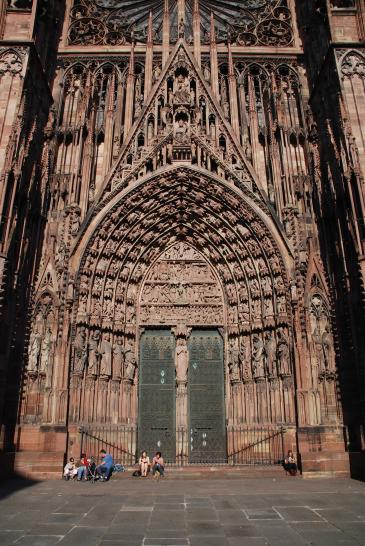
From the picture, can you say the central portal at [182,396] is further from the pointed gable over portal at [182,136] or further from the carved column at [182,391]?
the pointed gable over portal at [182,136]

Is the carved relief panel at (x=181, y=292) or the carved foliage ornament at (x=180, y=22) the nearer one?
the carved relief panel at (x=181, y=292)

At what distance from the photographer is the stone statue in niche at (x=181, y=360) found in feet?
49.2

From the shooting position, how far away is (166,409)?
14.8 metres

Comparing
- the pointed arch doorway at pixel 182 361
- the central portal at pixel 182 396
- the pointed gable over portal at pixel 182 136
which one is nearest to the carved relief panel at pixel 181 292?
the pointed arch doorway at pixel 182 361

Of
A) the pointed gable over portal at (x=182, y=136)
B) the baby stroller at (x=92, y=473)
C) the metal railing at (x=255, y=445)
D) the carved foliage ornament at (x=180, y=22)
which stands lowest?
the baby stroller at (x=92, y=473)

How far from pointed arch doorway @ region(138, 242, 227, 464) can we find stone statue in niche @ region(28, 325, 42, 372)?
12.0ft

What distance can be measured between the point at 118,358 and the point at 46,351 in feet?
8.11

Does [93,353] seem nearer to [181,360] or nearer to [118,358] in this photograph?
[118,358]

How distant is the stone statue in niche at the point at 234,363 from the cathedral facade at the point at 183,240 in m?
0.05

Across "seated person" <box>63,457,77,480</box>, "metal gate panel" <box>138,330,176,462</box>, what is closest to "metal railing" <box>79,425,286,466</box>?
"metal gate panel" <box>138,330,176,462</box>

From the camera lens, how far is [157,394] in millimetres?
14992

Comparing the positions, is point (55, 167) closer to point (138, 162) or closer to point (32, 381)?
point (138, 162)

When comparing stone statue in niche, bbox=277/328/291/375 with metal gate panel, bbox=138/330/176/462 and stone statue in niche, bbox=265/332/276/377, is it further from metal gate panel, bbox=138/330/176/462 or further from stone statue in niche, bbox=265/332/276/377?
metal gate panel, bbox=138/330/176/462

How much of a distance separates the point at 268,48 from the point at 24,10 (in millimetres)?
9146
